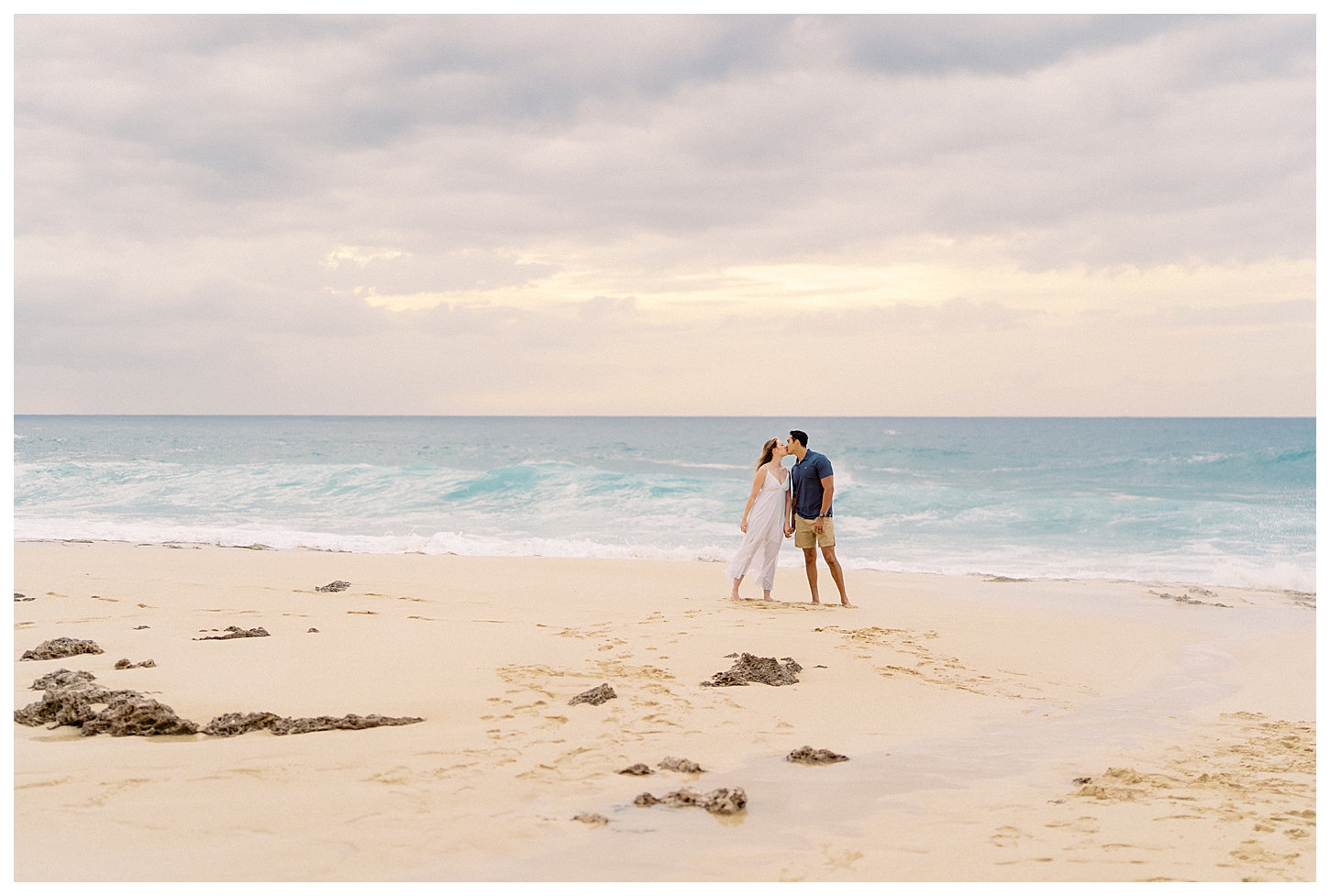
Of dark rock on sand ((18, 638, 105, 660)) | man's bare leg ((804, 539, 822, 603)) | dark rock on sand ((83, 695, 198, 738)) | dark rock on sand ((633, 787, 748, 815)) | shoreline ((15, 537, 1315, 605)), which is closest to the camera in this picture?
dark rock on sand ((633, 787, 748, 815))

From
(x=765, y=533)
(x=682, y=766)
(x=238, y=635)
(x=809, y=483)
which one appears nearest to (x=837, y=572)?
(x=765, y=533)

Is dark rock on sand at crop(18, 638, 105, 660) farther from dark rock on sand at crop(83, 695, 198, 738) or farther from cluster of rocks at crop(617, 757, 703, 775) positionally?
cluster of rocks at crop(617, 757, 703, 775)

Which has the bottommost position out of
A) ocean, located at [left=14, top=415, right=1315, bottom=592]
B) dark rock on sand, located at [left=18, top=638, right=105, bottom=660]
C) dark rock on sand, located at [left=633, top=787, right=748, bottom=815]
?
ocean, located at [left=14, top=415, right=1315, bottom=592]

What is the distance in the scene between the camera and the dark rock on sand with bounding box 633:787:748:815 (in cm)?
353

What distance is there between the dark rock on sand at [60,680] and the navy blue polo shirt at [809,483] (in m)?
6.19

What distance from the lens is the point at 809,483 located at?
29.5 ft

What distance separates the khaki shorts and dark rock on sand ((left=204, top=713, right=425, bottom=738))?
531 centimetres

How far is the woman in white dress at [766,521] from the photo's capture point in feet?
29.4

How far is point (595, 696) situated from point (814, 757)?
1421mm

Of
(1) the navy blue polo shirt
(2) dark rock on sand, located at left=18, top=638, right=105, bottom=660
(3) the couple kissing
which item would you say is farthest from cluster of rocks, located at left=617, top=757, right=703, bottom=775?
(1) the navy blue polo shirt

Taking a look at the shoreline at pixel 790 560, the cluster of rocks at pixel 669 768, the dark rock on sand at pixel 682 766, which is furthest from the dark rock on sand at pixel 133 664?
the shoreline at pixel 790 560

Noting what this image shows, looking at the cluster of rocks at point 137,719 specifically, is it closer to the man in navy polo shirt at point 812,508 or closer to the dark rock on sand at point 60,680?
the dark rock on sand at point 60,680

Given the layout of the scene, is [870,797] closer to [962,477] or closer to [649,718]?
[649,718]

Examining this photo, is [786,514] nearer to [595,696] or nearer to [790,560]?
Result: [595,696]
